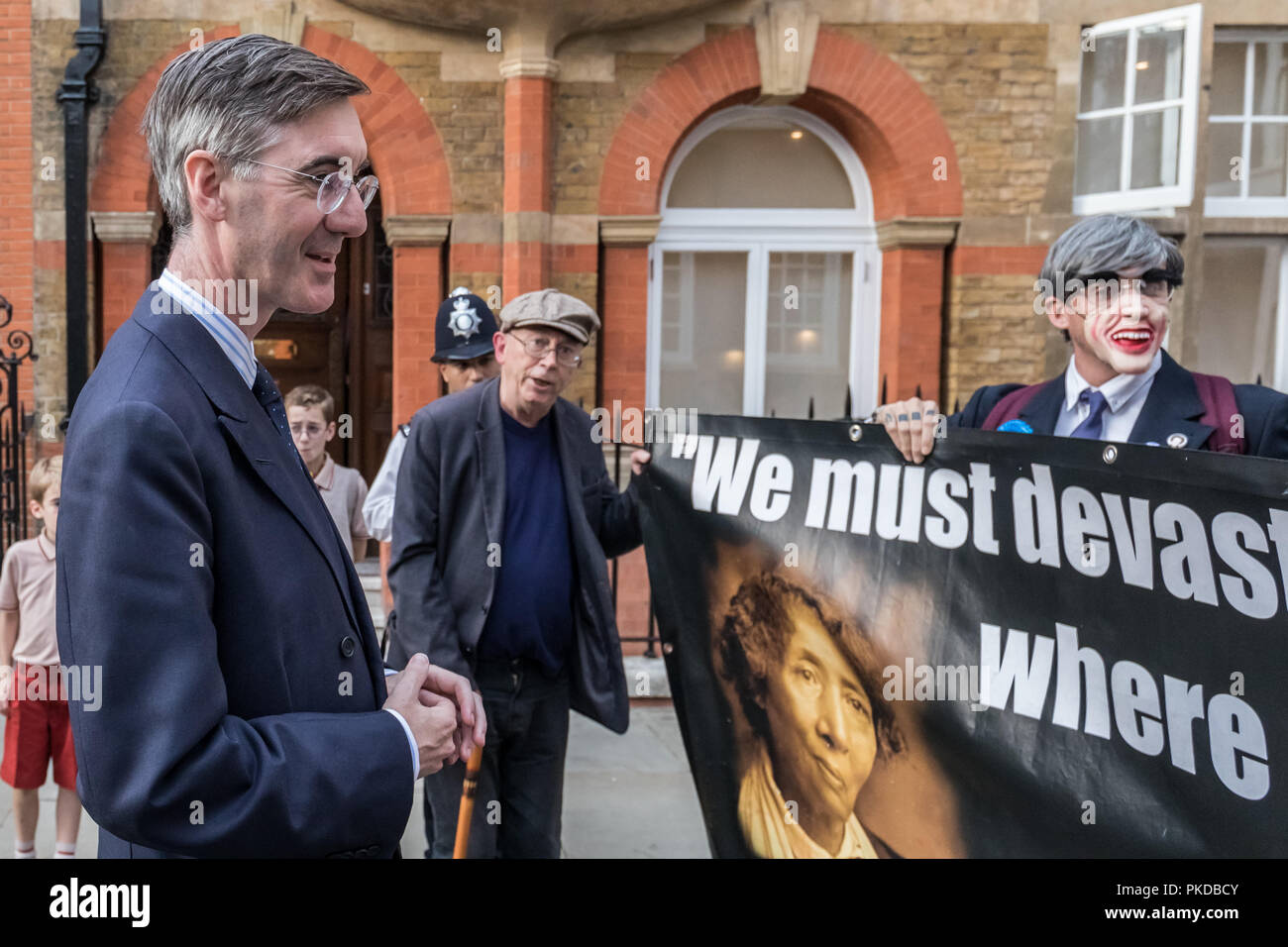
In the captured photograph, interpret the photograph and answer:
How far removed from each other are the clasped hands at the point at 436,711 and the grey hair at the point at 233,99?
0.75 m

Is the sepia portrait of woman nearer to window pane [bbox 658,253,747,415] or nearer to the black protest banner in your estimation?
the black protest banner

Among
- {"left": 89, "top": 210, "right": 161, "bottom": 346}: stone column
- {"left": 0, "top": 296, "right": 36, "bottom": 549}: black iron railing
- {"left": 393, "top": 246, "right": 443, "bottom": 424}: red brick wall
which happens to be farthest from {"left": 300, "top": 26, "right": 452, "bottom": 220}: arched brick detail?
Result: {"left": 0, "top": 296, "right": 36, "bottom": 549}: black iron railing

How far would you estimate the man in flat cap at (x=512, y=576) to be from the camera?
11.2 ft

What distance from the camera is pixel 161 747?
1.26m

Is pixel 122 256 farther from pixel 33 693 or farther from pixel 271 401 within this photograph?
pixel 271 401

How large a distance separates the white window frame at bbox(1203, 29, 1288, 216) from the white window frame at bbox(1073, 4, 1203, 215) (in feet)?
1.75

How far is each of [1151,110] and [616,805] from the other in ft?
23.1

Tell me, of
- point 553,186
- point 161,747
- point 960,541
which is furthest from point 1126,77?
point 161,747

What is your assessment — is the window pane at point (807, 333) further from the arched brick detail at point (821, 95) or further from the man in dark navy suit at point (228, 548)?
the man in dark navy suit at point (228, 548)

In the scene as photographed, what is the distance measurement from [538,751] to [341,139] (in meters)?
2.49

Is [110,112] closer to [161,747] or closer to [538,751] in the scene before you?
[538,751]

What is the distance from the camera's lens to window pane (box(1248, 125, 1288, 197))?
339 inches

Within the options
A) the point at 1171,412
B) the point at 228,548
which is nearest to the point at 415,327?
Answer: the point at 1171,412
